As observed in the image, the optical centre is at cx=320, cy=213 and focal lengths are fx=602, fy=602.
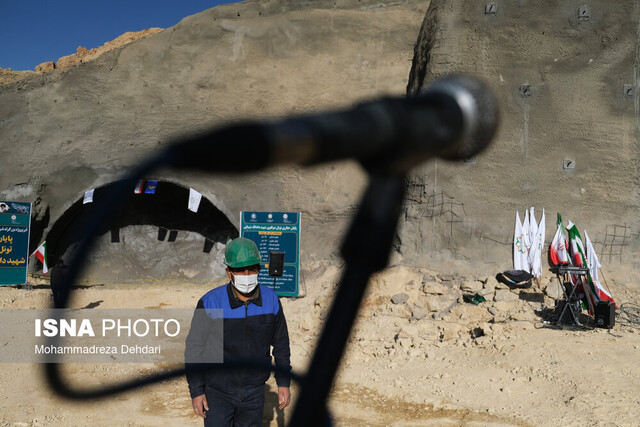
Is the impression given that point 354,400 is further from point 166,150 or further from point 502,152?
point 166,150

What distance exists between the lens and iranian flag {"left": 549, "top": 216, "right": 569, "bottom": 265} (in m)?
9.35

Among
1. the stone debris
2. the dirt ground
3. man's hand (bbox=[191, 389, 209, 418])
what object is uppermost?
man's hand (bbox=[191, 389, 209, 418])

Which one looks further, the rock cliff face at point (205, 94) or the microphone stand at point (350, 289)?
the rock cliff face at point (205, 94)

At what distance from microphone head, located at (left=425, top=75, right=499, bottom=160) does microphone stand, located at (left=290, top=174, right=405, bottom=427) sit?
0.15 meters

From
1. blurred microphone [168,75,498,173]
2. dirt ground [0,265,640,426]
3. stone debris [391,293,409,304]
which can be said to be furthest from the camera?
stone debris [391,293,409,304]

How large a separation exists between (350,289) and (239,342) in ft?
6.59

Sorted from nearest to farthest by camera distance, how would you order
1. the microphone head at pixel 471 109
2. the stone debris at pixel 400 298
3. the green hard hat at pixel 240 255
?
the microphone head at pixel 471 109
the green hard hat at pixel 240 255
the stone debris at pixel 400 298

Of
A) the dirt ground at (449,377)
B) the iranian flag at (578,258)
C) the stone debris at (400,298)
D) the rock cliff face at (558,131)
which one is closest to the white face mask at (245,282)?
the dirt ground at (449,377)

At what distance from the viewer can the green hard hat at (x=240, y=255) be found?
10.2 ft

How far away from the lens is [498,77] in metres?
9.53

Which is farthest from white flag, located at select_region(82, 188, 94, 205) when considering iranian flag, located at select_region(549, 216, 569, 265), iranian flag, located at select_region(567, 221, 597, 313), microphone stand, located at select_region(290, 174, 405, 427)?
microphone stand, located at select_region(290, 174, 405, 427)

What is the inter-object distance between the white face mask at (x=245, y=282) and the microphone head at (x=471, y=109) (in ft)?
6.87

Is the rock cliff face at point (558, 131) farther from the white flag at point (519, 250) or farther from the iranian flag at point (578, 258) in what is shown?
the iranian flag at point (578, 258)

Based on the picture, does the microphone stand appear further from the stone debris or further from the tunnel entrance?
the tunnel entrance
